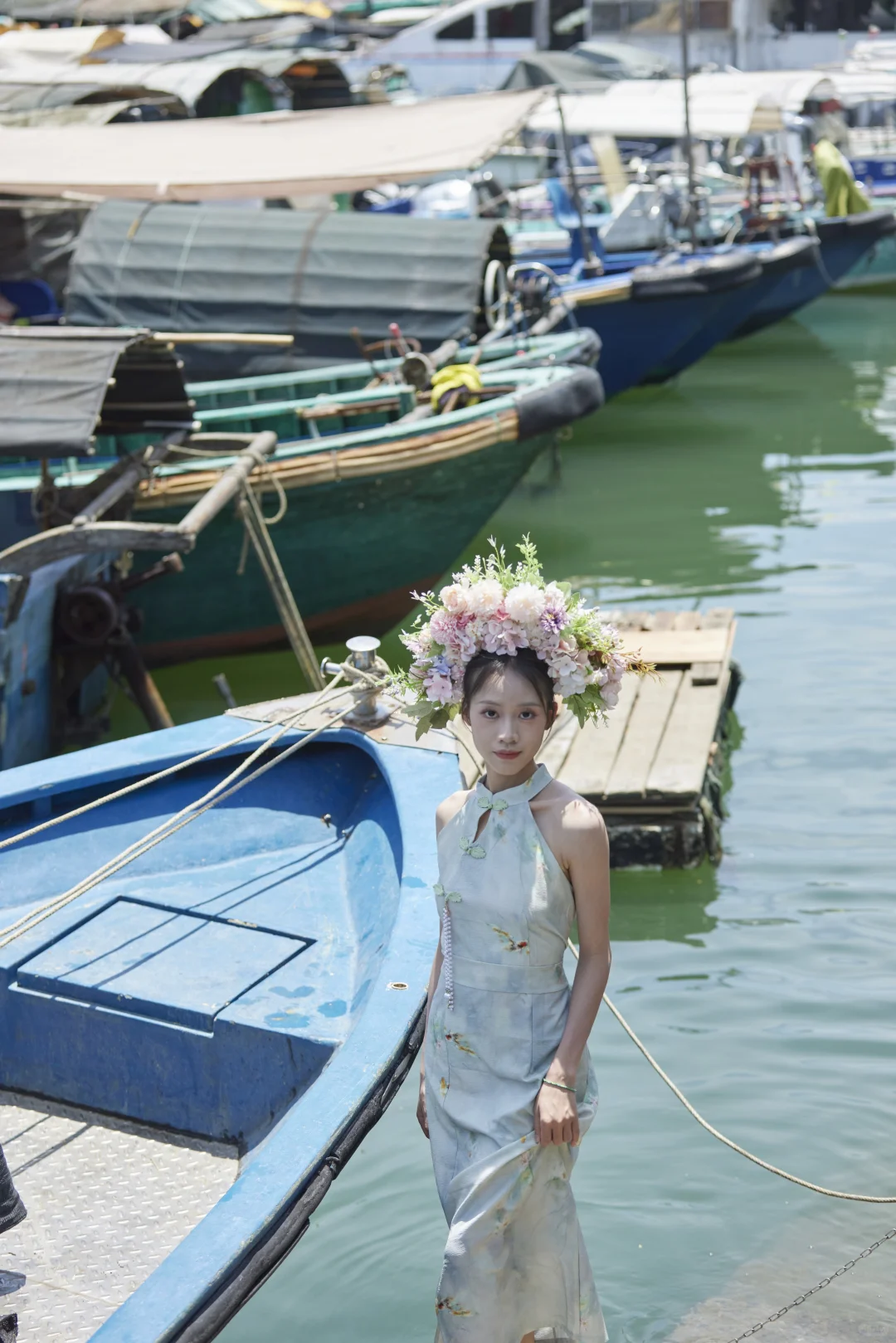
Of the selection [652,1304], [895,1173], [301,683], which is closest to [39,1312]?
[652,1304]

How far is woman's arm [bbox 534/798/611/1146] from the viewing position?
7.98 feet

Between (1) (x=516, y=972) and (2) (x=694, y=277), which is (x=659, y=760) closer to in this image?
(1) (x=516, y=972)

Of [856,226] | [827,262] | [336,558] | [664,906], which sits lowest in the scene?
[664,906]

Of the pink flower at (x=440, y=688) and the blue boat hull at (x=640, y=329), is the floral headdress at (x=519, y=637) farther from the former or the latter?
the blue boat hull at (x=640, y=329)

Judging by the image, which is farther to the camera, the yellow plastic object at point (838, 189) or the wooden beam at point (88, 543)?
the yellow plastic object at point (838, 189)

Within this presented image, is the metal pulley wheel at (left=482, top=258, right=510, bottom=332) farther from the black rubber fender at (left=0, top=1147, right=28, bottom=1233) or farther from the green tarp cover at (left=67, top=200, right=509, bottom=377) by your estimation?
the black rubber fender at (left=0, top=1147, right=28, bottom=1233)

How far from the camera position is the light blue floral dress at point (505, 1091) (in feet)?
8.09

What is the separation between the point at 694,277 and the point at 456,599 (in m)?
11.2

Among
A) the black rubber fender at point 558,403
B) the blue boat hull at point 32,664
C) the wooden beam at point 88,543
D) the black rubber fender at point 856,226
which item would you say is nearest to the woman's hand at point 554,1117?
the wooden beam at point 88,543

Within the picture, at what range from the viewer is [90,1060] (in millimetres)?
3541

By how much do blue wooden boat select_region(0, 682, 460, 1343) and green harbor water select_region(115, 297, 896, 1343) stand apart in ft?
1.85

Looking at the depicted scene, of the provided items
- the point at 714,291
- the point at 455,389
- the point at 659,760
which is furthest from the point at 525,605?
the point at 714,291

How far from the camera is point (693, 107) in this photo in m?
16.6

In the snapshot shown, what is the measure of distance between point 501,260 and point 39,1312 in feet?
32.7
